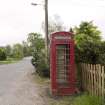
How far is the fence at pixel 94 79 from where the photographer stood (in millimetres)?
10643

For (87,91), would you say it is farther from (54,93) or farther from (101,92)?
(101,92)

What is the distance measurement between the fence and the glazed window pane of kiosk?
77 cm

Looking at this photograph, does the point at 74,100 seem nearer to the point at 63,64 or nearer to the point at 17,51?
the point at 63,64

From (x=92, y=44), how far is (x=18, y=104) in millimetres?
5358

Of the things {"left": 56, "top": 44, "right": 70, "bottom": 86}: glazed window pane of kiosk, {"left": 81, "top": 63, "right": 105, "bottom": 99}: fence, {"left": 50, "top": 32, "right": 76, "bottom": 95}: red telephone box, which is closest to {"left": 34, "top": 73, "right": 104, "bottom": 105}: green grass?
{"left": 81, "top": 63, "right": 105, "bottom": 99}: fence

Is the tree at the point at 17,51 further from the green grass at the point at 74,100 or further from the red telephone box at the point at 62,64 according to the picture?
the green grass at the point at 74,100

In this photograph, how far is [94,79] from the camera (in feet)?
38.9

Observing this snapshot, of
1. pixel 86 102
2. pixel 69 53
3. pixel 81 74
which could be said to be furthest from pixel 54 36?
pixel 86 102

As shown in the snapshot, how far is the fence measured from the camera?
10643mm

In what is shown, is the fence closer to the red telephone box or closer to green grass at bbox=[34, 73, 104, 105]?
green grass at bbox=[34, 73, 104, 105]

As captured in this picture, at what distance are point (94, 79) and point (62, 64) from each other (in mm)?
2124

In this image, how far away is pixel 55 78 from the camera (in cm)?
1345

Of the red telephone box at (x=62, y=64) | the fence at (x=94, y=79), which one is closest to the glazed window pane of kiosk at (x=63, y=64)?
the red telephone box at (x=62, y=64)

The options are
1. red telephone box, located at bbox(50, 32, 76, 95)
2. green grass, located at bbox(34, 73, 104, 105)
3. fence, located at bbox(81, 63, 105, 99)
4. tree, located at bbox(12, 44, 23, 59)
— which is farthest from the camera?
tree, located at bbox(12, 44, 23, 59)
